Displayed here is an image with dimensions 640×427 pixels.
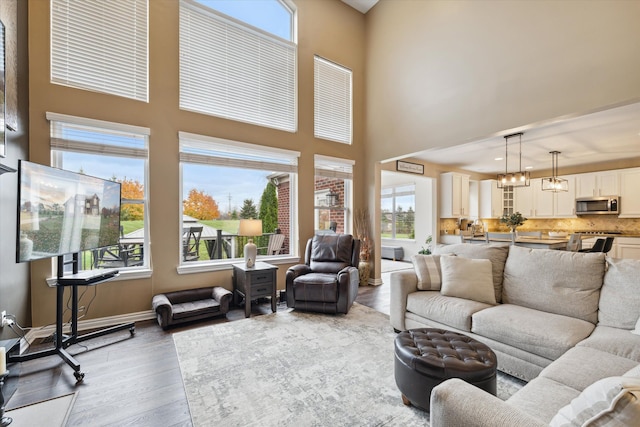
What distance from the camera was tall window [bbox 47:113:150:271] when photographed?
3.12 meters

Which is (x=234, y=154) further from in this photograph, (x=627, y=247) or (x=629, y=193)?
(x=629, y=193)

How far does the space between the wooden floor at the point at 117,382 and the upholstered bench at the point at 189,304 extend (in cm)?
21

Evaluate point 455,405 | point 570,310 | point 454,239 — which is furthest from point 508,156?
point 455,405

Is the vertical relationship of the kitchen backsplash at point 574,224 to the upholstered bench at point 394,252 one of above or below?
above

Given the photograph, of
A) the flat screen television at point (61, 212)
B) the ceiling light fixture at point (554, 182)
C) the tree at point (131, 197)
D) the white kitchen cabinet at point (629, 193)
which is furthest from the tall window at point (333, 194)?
the white kitchen cabinet at point (629, 193)

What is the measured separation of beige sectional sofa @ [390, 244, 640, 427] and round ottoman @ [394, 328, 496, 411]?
266 millimetres

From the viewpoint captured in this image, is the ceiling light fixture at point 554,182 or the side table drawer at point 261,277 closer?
the side table drawer at point 261,277

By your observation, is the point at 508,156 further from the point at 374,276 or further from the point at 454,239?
the point at 374,276

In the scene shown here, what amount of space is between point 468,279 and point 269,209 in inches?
121

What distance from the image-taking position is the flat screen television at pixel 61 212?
2078 mm

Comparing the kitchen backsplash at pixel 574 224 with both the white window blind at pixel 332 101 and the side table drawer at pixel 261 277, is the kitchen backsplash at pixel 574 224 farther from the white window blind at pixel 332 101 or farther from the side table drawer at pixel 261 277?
the side table drawer at pixel 261 277

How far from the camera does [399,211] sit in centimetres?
884

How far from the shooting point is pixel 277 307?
3.93m

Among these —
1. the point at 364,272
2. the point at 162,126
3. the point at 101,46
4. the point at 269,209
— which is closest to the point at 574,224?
the point at 364,272
